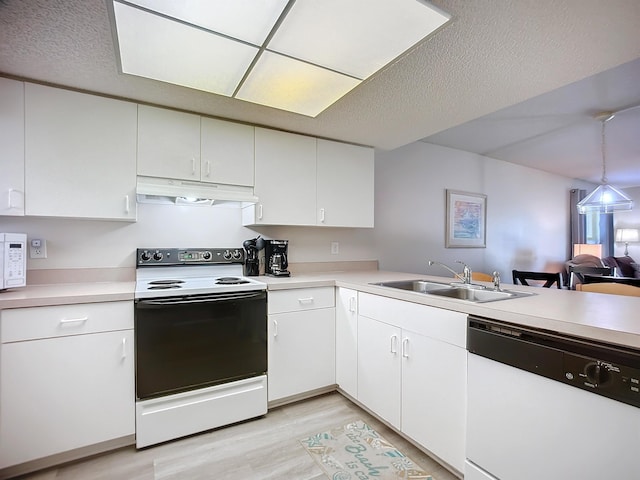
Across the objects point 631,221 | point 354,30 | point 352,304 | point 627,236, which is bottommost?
point 352,304

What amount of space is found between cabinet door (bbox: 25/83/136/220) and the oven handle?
0.61 m

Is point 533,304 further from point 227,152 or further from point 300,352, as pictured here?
point 227,152

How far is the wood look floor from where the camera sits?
1.55 metres

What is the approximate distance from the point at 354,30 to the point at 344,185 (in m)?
1.50

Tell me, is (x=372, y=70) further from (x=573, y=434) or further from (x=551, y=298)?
(x=573, y=434)

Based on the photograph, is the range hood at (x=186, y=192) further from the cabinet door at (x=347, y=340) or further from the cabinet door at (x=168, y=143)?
the cabinet door at (x=347, y=340)

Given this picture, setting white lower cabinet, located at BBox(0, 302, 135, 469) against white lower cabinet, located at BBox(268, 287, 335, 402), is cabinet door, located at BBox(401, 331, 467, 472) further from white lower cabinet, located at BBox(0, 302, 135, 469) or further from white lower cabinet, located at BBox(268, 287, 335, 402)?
white lower cabinet, located at BBox(0, 302, 135, 469)

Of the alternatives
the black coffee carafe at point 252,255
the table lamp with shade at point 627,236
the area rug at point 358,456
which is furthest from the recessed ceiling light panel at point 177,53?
the table lamp with shade at point 627,236

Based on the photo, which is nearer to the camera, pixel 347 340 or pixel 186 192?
pixel 186 192

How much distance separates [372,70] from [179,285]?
1.70m

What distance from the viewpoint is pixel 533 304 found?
1.34 m

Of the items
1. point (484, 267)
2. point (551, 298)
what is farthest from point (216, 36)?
point (484, 267)

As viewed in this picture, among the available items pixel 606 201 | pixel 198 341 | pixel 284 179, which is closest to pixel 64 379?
pixel 198 341

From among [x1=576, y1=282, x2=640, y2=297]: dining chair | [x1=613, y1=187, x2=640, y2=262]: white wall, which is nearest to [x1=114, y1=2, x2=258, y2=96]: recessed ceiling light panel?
[x1=576, y1=282, x2=640, y2=297]: dining chair
